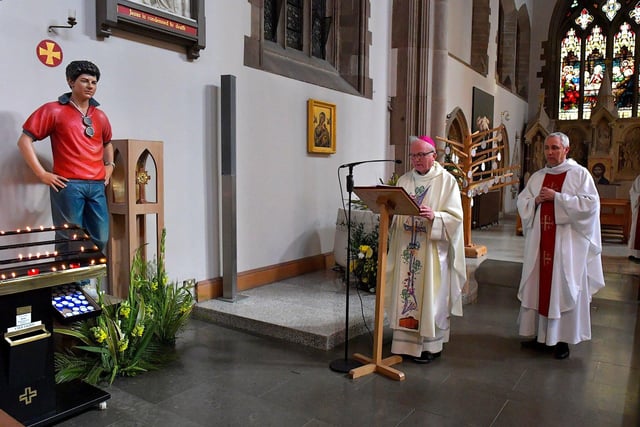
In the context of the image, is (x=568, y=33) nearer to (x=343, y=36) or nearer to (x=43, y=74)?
(x=343, y=36)

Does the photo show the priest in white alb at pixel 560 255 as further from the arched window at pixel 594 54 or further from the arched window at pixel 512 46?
the arched window at pixel 594 54

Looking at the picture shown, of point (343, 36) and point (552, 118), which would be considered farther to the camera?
point (552, 118)

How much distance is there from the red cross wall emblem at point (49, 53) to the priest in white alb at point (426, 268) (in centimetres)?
259

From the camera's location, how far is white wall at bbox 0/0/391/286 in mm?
3686

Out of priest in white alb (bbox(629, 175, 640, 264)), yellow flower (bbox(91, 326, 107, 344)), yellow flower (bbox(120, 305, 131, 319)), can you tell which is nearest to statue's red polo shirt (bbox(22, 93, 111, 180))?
yellow flower (bbox(120, 305, 131, 319))

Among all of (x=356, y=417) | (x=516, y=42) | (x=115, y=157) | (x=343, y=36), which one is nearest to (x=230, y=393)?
(x=356, y=417)

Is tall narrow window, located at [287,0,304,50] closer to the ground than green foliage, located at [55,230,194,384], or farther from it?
farther from it

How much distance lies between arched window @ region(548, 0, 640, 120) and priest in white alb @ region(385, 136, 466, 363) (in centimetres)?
1349

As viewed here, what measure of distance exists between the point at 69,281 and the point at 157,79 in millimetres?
2404

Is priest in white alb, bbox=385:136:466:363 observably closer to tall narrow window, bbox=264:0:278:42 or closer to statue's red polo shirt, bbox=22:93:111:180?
statue's red polo shirt, bbox=22:93:111:180

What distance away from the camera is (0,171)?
11.8 ft

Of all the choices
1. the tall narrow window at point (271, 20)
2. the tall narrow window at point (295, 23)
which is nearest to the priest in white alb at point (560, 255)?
the tall narrow window at point (271, 20)

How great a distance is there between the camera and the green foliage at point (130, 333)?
3.41m

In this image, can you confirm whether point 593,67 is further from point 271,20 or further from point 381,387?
point 381,387
